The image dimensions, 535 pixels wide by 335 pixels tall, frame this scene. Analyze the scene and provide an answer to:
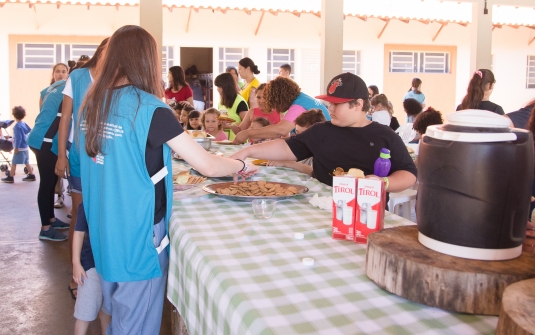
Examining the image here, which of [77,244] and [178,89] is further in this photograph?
[178,89]

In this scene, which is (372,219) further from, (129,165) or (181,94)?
(181,94)

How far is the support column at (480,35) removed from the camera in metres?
8.14

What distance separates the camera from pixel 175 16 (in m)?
11.4

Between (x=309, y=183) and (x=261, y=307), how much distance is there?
1.52 m

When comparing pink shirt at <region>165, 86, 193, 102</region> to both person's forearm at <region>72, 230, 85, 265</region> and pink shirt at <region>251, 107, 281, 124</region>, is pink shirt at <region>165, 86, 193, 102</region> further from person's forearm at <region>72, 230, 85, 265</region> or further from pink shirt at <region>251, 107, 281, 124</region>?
person's forearm at <region>72, 230, 85, 265</region>

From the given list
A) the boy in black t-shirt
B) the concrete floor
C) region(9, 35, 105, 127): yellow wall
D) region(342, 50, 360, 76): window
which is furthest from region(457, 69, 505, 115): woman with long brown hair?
region(9, 35, 105, 127): yellow wall

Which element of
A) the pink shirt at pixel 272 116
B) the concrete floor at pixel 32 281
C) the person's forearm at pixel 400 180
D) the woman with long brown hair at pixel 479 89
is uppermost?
the woman with long brown hair at pixel 479 89

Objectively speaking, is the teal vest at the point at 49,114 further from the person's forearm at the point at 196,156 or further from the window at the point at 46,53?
the window at the point at 46,53

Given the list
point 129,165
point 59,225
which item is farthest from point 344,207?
point 59,225

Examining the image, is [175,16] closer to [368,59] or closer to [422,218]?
[368,59]

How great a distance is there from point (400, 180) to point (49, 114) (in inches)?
112

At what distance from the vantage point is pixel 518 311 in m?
0.75

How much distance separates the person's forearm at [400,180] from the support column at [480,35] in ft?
22.0

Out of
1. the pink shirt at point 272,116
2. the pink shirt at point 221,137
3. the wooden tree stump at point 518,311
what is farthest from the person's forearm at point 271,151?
the pink shirt at point 221,137
